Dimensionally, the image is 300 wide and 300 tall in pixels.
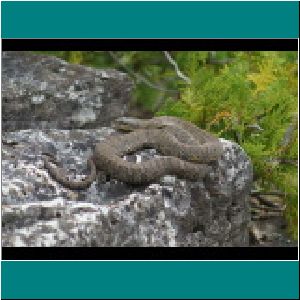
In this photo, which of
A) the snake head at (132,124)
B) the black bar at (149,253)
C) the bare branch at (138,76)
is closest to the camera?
the black bar at (149,253)

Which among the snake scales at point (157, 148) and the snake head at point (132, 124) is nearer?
the snake scales at point (157, 148)

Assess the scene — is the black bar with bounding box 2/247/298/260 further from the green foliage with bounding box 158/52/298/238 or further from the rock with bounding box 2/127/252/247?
the green foliage with bounding box 158/52/298/238

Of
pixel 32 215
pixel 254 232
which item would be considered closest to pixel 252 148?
pixel 254 232

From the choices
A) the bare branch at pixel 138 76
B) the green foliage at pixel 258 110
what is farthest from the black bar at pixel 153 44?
the bare branch at pixel 138 76

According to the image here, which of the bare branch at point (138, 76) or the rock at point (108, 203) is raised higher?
the bare branch at point (138, 76)

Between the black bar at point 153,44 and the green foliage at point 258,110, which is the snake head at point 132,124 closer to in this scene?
the green foliage at point 258,110

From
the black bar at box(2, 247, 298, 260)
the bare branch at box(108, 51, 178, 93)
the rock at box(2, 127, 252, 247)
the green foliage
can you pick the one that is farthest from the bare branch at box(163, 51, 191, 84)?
the black bar at box(2, 247, 298, 260)

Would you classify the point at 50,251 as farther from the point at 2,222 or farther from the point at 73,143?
the point at 73,143
